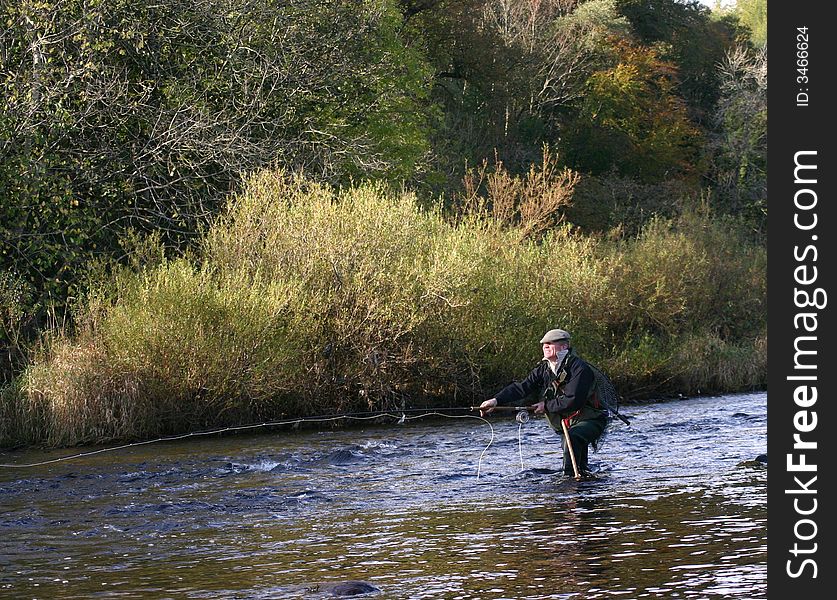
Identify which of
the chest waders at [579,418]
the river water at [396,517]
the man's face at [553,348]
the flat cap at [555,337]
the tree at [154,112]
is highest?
the tree at [154,112]

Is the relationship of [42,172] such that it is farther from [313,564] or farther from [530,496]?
[313,564]

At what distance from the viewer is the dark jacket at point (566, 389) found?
1473cm

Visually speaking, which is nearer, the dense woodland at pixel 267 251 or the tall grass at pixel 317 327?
Answer: the tall grass at pixel 317 327

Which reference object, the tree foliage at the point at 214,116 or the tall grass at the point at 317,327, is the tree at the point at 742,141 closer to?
the tree foliage at the point at 214,116

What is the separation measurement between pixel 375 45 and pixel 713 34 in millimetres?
27575

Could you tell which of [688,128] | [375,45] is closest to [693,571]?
[375,45]

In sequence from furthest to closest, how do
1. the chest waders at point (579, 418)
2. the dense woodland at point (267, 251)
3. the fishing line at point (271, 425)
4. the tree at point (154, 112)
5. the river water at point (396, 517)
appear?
the tree at point (154, 112), the dense woodland at point (267, 251), the fishing line at point (271, 425), the chest waders at point (579, 418), the river water at point (396, 517)

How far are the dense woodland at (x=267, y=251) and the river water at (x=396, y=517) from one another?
1367mm

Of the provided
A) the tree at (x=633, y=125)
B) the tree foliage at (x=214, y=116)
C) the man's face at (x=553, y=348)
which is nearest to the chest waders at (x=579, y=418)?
the man's face at (x=553, y=348)

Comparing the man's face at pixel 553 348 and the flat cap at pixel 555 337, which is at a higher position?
the flat cap at pixel 555 337

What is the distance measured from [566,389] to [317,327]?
747cm

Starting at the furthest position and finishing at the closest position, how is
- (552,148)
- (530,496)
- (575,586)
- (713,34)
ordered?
(713,34), (552,148), (530,496), (575,586)

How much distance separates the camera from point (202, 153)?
25391 mm

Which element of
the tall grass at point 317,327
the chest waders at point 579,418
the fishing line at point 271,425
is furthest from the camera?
the tall grass at point 317,327
